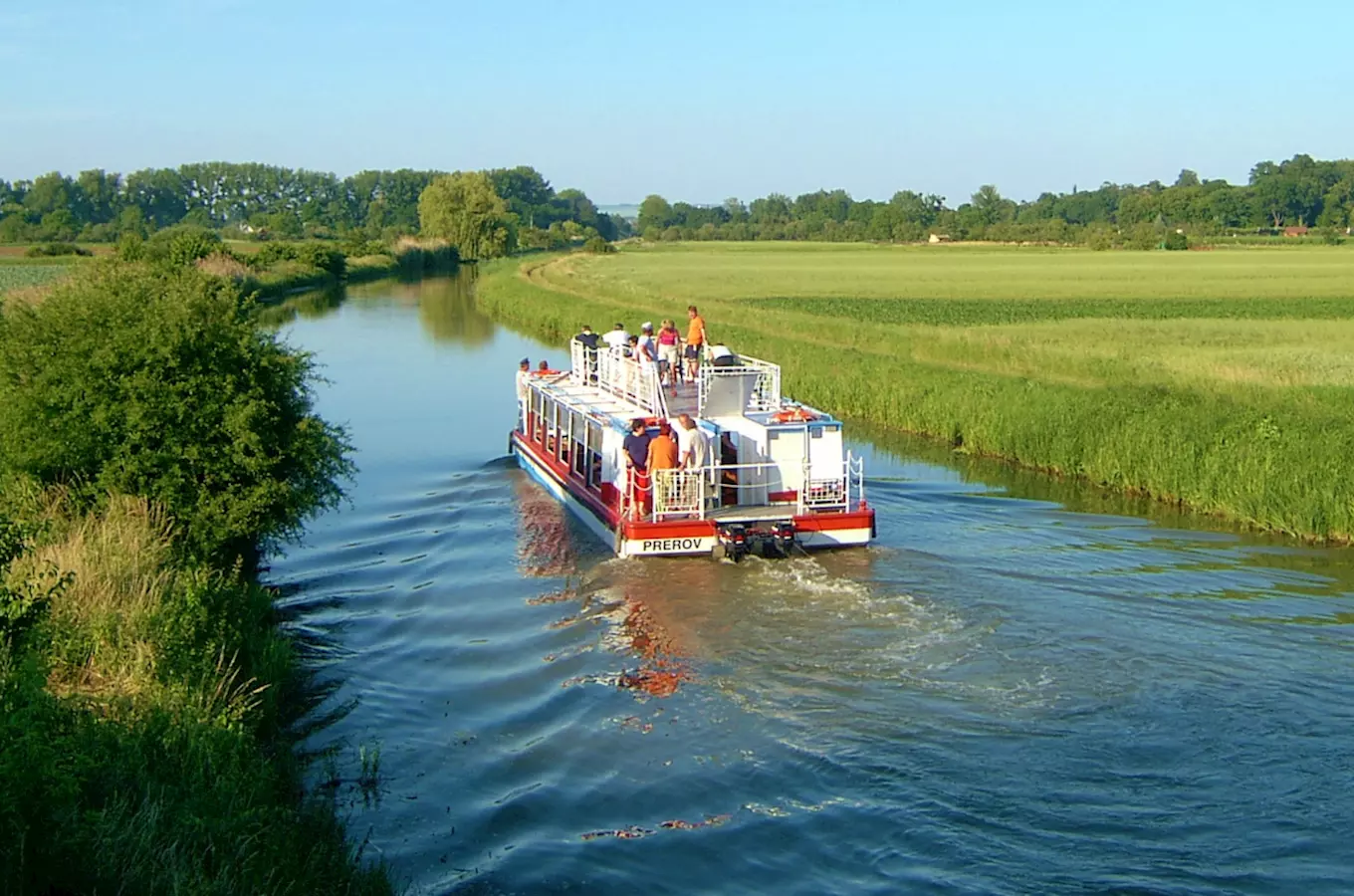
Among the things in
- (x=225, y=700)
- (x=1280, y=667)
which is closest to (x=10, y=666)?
(x=225, y=700)

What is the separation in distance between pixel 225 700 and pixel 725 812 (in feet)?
13.7

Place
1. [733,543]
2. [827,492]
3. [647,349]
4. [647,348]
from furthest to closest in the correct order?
[647,348]
[647,349]
[827,492]
[733,543]

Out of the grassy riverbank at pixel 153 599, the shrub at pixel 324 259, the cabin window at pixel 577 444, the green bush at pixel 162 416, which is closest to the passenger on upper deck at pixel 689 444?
the cabin window at pixel 577 444

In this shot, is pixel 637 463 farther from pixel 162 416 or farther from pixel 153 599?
pixel 153 599

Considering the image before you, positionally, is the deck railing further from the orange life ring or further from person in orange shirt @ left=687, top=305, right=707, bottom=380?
person in orange shirt @ left=687, top=305, right=707, bottom=380

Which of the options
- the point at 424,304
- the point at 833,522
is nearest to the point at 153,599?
the point at 833,522

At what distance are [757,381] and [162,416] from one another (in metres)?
8.97

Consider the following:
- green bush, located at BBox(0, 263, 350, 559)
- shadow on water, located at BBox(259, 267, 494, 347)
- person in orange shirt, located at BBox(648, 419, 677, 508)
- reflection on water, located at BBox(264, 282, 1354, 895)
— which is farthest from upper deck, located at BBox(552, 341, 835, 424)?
shadow on water, located at BBox(259, 267, 494, 347)

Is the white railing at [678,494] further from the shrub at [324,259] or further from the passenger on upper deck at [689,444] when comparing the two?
the shrub at [324,259]

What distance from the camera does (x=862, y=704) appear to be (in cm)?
1393

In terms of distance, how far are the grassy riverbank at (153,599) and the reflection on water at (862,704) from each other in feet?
3.92

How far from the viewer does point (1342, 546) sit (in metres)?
20.5

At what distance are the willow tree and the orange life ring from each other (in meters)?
111

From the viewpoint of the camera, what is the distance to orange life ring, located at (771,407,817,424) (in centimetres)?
2073
